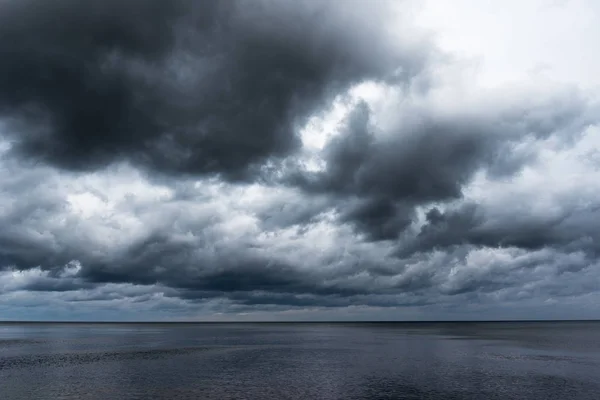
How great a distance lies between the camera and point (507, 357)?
10431 cm

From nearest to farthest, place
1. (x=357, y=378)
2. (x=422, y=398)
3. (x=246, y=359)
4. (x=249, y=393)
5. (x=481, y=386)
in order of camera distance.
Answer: (x=422, y=398) → (x=249, y=393) → (x=481, y=386) → (x=357, y=378) → (x=246, y=359)

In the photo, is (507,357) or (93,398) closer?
(93,398)

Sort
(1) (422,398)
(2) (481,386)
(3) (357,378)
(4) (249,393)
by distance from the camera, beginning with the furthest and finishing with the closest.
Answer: (3) (357,378), (2) (481,386), (4) (249,393), (1) (422,398)

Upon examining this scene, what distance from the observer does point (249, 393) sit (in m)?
57.6

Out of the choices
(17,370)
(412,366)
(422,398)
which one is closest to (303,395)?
(422,398)

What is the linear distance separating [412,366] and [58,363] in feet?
237

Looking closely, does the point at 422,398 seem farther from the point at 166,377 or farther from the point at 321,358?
the point at 321,358

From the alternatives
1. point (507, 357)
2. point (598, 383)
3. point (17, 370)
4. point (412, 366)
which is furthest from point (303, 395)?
point (507, 357)

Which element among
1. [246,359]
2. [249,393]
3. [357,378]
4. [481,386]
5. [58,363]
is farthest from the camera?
[246,359]

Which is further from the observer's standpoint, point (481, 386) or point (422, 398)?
point (481, 386)

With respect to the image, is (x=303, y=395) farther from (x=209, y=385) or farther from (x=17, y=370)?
(x=17, y=370)

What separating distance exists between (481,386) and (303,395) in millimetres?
25780

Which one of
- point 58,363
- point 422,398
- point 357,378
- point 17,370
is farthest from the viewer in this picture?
point 58,363

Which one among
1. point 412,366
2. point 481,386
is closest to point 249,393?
point 481,386
